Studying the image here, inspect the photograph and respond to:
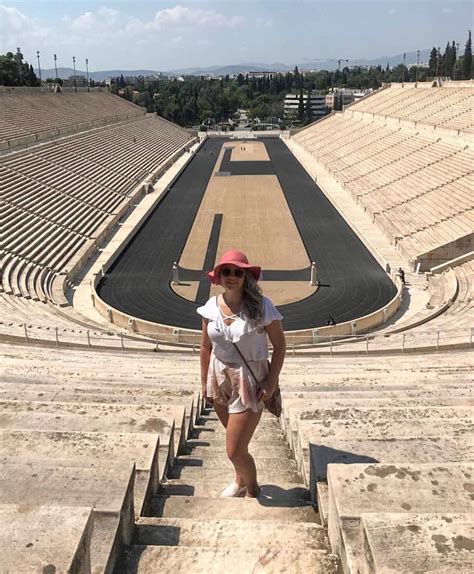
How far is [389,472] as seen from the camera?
11.6 ft

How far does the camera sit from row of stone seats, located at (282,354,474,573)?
2752mm

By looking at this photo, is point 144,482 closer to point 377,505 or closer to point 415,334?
point 377,505

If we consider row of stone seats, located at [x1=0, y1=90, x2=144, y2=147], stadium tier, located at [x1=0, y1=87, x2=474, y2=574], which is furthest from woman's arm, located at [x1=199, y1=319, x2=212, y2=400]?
row of stone seats, located at [x1=0, y1=90, x2=144, y2=147]

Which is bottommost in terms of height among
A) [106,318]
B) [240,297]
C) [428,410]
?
[106,318]

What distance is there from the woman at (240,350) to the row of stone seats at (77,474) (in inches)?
Result: 26.8

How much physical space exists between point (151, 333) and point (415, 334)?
8.31 metres

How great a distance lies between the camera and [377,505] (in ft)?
10.7

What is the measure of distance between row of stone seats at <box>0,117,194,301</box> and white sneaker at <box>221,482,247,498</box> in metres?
16.8

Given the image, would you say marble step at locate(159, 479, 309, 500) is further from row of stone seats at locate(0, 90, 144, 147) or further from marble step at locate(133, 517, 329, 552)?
row of stone seats at locate(0, 90, 144, 147)

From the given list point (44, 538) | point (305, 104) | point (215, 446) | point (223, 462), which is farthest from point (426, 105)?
point (305, 104)

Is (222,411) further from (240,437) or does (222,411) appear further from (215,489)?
(215,489)

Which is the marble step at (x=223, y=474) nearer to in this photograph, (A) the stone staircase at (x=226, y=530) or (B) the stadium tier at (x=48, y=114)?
(A) the stone staircase at (x=226, y=530)

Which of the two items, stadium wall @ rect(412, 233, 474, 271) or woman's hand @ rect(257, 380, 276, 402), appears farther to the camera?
stadium wall @ rect(412, 233, 474, 271)

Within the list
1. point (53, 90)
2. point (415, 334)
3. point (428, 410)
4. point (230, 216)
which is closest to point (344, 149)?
point (230, 216)
